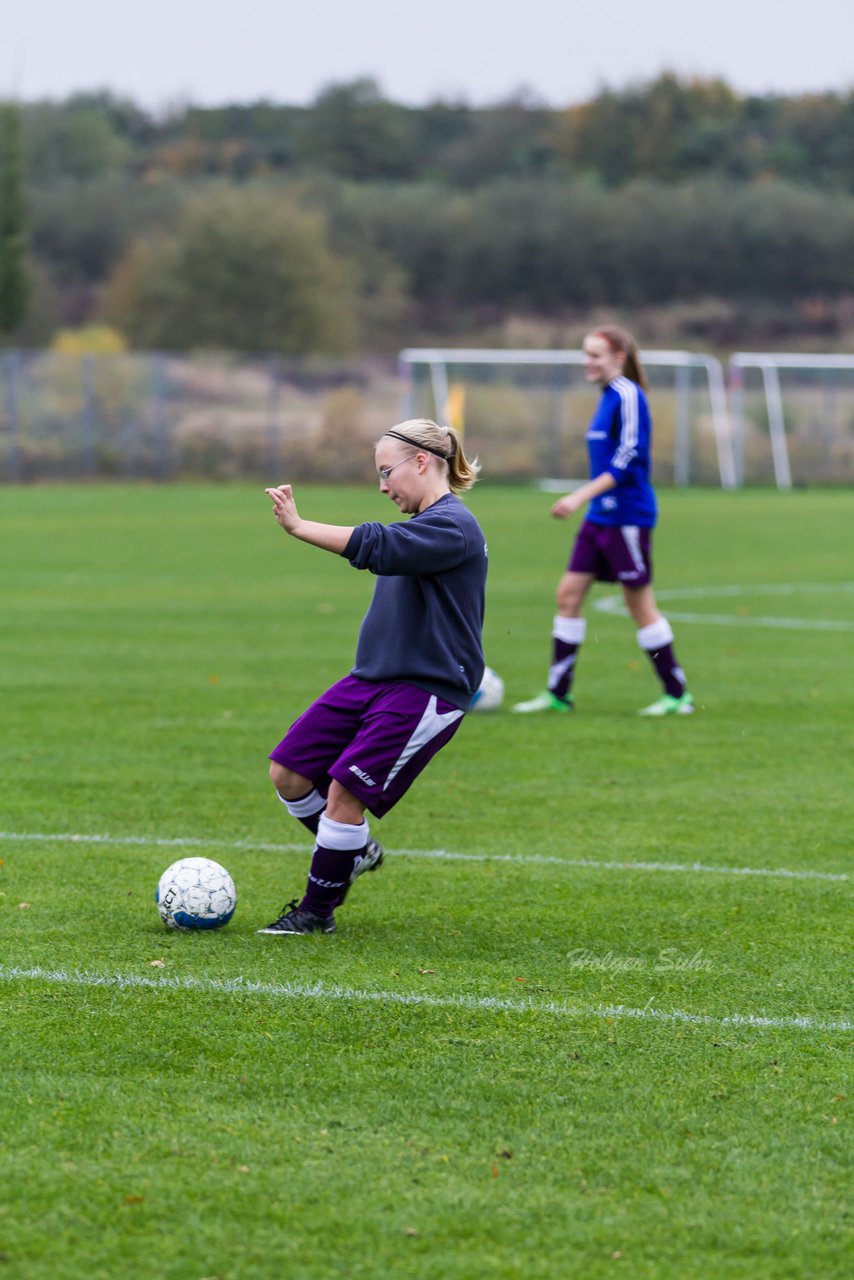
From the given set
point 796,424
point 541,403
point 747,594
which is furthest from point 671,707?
point 796,424

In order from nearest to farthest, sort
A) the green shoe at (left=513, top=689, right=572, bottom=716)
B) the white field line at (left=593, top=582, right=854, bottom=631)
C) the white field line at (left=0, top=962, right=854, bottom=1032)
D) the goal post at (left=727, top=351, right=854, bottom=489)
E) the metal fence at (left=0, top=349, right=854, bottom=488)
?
the white field line at (left=0, top=962, right=854, bottom=1032)
the green shoe at (left=513, top=689, right=572, bottom=716)
the white field line at (left=593, top=582, right=854, bottom=631)
the metal fence at (left=0, top=349, right=854, bottom=488)
the goal post at (left=727, top=351, right=854, bottom=489)

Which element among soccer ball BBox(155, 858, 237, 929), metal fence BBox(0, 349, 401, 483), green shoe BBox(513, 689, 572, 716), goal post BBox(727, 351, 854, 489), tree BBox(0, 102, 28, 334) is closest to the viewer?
soccer ball BBox(155, 858, 237, 929)

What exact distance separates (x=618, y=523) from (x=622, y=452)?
16.2 inches

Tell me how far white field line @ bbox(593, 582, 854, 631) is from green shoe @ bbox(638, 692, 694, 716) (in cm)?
462

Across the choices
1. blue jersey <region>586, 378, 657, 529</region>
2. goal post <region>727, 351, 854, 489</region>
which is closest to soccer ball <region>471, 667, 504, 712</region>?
blue jersey <region>586, 378, 657, 529</region>

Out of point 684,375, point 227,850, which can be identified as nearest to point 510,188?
point 684,375

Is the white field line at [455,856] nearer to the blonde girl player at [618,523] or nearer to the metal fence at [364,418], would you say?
the blonde girl player at [618,523]

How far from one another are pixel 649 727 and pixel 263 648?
4.16 m

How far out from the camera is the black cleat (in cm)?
566

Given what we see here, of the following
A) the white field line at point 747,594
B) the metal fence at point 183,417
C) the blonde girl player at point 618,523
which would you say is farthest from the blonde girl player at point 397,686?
the metal fence at point 183,417

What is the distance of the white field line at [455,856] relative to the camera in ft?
21.6

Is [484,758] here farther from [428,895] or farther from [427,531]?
[427,531]

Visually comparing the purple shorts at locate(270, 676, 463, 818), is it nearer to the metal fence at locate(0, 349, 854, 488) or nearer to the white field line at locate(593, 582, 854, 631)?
the white field line at locate(593, 582, 854, 631)

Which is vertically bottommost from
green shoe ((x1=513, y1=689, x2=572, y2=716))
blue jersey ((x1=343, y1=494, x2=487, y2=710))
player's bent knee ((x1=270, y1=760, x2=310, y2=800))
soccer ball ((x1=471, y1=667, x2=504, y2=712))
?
green shoe ((x1=513, y1=689, x2=572, y2=716))
